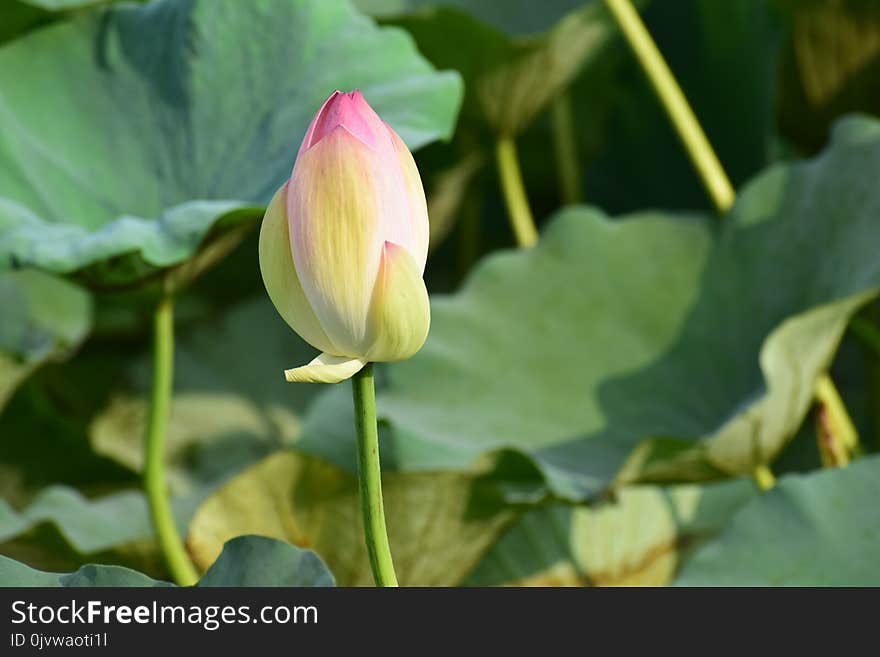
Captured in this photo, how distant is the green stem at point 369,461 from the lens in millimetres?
469

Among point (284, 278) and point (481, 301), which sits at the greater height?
point (284, 278)

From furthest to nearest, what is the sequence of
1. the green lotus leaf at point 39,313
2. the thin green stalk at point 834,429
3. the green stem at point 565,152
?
the green stem at point 565,152, the green lotus leaf at point 39,313, the thin green stalk at point 834,429

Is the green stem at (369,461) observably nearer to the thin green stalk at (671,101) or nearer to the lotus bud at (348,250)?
the lotus bud at (348,250)

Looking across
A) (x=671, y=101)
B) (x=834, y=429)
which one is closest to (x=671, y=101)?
(x=671, y=101)

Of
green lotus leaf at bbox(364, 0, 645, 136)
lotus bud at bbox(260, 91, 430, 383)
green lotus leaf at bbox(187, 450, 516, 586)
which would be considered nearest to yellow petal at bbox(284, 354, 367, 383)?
lotus bud at bbox(260, 91, 430, 383)

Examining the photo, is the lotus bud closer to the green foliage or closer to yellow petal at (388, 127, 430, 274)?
yellow petal at (388, 127, 430, 274)

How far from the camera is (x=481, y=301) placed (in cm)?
120

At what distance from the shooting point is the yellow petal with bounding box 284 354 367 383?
45cm

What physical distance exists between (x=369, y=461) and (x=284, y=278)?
0.07 meters

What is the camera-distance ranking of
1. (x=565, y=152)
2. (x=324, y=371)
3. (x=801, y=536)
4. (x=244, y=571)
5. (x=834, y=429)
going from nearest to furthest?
1. (x=324, y=371)
2. (x=244, y=571)
3. (x=801, y=536)
4. (x=834, y=429)
5. (x=565, y=152)

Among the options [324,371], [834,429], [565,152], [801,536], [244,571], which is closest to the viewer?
[324,371]

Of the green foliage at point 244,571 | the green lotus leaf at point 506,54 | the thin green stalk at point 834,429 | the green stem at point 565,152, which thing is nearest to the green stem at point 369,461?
the green foliage at point 244,571

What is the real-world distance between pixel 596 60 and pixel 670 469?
665mm

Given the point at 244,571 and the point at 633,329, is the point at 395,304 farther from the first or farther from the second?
the point at 633,329
